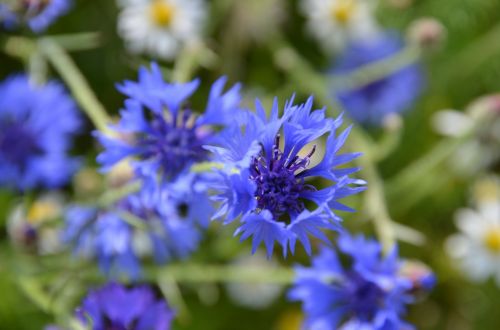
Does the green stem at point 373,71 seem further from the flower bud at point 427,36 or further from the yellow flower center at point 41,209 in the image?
the yellow flower center at point 41,209

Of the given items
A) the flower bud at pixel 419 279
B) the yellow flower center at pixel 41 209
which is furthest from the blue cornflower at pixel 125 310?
the yellow flower center at pixel 41 209

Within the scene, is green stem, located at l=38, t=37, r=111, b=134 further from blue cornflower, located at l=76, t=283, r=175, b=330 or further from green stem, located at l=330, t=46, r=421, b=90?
green stem, located at l=330, t=46, r=421, b=90

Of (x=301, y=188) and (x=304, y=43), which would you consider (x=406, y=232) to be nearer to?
(x=304, y=43)

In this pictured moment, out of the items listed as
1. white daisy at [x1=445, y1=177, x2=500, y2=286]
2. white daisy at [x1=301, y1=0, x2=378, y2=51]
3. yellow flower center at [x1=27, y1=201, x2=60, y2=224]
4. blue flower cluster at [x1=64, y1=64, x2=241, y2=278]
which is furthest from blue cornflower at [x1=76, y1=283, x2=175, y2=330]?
white daisy at [x1=301, y1=0, x2=378, y2=51]

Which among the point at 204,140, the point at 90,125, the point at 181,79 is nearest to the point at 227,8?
the point at 90,125

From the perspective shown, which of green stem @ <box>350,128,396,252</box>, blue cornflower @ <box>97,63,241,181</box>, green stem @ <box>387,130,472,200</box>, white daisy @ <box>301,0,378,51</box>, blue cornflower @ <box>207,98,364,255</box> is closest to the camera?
blue cornflower @ <box>207,98,364,255</box>

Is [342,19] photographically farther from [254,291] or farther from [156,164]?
[156,164]
